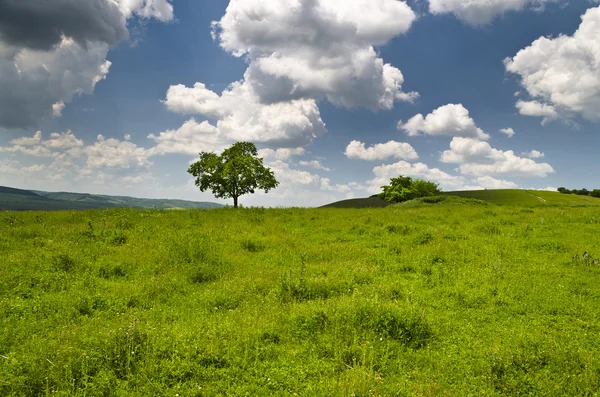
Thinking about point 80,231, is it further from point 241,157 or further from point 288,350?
point 241,157

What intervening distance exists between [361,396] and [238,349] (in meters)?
2.63

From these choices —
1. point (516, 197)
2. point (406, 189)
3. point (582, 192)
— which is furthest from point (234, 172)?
point (582, 192)

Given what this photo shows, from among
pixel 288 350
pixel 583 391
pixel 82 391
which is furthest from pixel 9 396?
pixel 583 391

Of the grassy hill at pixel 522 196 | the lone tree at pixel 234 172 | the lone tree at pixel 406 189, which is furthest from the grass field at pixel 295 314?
the grassy hill at pixel 522 196

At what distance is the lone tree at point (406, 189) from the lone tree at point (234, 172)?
94.4ft

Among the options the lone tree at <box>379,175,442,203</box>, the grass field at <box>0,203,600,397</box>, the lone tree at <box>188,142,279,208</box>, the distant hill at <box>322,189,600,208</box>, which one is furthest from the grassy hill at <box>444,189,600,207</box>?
the grass field at <box>0,203,600,397</box>

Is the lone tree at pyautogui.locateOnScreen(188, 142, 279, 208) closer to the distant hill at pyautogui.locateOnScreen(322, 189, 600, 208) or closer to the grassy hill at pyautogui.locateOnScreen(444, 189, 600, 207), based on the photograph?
the distant hill at pyautogui.locateOnScreen(322, 189, 600, 208)

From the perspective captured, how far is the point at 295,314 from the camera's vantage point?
8.59 meters

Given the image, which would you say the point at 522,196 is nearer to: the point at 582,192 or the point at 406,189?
the point at 582,192

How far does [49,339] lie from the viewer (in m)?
7.40

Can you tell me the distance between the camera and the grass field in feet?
20.5

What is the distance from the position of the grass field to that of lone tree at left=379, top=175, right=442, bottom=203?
58697 millimetres

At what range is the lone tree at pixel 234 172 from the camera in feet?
193

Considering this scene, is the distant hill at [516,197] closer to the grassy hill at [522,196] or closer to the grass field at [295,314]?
the grassy hill at [522,196]
